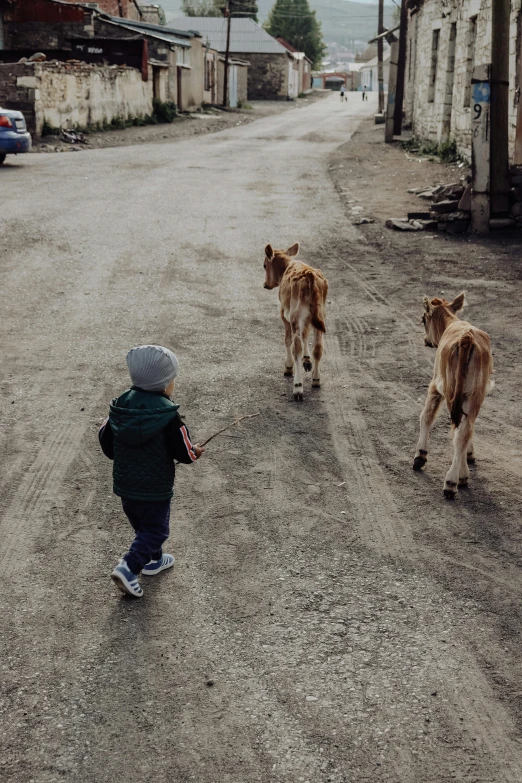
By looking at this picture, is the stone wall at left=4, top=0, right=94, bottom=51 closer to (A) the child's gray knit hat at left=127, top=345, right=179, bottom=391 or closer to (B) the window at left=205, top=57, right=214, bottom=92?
(B) the window at left=205, top=57, right=214, bottom=92

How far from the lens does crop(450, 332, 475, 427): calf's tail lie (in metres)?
5.56

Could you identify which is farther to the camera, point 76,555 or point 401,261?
point 401,261

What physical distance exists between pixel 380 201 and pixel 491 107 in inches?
140

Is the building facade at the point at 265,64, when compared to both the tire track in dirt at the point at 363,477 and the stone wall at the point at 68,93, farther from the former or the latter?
the tire track in dirt at the point at 363,477

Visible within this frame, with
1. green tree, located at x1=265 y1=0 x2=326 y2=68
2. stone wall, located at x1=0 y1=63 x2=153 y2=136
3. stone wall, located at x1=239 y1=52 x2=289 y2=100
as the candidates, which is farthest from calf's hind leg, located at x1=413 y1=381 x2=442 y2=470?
green tree, located at x1=265 y1=0 x2=326 y2=68

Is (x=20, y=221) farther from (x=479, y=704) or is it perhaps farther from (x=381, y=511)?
(x=479, y=704)

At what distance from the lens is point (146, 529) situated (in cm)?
459

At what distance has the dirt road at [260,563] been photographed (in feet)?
11.4

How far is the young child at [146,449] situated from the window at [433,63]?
24.5m

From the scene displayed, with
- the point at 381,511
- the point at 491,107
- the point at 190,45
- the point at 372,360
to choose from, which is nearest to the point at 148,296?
the point at 372,360

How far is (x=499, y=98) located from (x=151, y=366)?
11271 mm

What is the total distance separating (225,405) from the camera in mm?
7332

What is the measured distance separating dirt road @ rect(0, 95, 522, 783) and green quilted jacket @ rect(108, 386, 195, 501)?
1.82ft

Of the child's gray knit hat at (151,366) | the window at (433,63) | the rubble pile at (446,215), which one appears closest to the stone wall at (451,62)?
the window at (433,63)
